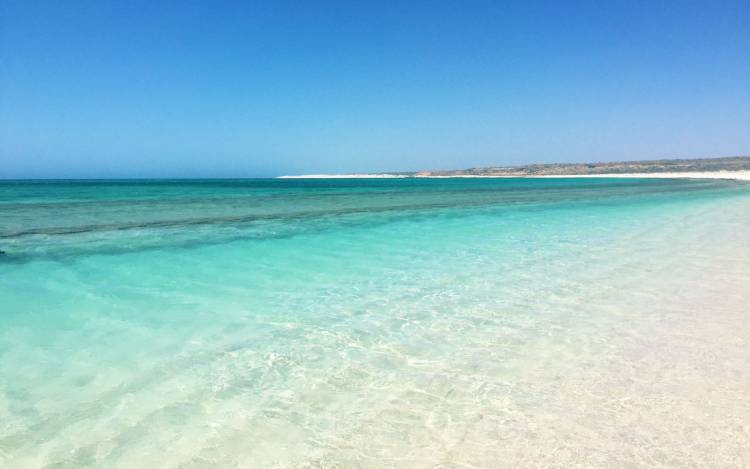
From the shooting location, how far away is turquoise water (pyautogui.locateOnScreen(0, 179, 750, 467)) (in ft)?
7.95

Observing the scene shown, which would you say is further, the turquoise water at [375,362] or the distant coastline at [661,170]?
the distant coastline at [661,170]

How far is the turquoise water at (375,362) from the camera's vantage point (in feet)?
7.95

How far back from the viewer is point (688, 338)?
3869 millimetres

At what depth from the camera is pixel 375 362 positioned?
3.54 metres

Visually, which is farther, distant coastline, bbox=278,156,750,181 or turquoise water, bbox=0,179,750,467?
distant coastline, bbox=278,156,750,181

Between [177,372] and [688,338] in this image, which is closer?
[177,372]

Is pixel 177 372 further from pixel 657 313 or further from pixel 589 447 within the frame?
pixel 657 313

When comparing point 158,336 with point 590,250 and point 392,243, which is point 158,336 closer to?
point 392,243

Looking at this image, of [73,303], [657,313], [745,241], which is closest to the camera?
[657,313]

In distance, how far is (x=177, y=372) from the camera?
3.34 meters

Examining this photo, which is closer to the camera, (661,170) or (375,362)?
(375,362)

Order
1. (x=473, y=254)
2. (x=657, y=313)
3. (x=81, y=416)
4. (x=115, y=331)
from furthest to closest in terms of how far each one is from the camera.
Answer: (x=473, y=254) → (x=657, y=313) → (x=115, y=331) → (x=81, y=416)

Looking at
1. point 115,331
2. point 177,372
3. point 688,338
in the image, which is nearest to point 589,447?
point 688,338

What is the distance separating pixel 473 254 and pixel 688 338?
15.5 ft
